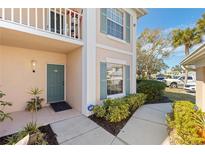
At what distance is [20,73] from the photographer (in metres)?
6.32

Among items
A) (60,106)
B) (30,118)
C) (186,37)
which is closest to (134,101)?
(60,106)

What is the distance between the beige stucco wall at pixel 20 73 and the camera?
19.2 ft

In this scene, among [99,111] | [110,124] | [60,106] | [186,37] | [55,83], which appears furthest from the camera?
[186,37]

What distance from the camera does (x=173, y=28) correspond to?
63.6 feet

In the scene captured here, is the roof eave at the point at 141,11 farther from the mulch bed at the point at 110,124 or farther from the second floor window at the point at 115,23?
the mulch bed at the point at 110,124

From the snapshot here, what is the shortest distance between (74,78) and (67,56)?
166 centimetres

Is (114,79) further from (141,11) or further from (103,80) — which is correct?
(141,11)

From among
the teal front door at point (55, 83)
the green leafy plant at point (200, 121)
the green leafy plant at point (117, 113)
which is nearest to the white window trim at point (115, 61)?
the green leafy plant at point (117, 113)

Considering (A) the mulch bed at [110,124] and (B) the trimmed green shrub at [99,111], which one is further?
(B) the trimmed green shrub at [99,111]

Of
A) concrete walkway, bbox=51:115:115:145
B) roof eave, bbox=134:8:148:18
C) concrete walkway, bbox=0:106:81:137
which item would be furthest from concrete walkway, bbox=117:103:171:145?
roof eave, bbox=134:8:148:18

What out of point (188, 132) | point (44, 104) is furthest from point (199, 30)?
point (44, 104)

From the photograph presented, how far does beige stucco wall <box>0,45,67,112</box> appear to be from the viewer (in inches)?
231

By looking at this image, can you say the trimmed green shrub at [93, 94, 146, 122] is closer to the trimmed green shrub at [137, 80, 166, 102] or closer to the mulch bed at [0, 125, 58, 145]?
the mulch bed at [0, 125, 58, 145]

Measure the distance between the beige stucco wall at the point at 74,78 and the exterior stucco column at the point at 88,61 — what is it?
367 millimetres
